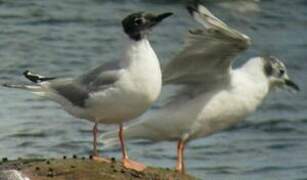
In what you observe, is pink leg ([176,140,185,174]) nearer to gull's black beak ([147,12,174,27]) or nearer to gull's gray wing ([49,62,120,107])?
gull's gray wing ([49,62,120,107])

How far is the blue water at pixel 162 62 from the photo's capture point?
524 inches

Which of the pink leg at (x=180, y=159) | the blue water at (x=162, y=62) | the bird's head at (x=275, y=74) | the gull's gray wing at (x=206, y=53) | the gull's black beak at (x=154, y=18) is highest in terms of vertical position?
the gull's black beak at (x=154, y=18)

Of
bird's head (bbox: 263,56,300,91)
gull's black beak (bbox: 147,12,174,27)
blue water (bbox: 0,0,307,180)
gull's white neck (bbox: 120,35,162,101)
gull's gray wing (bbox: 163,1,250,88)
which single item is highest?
gull's black beak (bbox: 147,12,174,27)

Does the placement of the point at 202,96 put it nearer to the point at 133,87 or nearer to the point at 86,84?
the point at 86,84

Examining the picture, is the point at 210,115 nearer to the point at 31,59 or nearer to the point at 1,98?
the point at 1,98

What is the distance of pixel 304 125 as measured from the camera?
49.2ft

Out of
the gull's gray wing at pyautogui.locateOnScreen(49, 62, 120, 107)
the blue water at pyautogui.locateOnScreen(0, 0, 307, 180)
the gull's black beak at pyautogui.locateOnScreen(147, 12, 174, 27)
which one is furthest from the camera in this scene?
the blue water at pyautogui.locateOnScreen(0, 0, 307, 180)

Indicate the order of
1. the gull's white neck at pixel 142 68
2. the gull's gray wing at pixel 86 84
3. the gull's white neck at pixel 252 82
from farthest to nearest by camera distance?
the gull's white neck at pixel 252 82
the gull's gray wing at pixel 86 84
the gull's white neck at pixel 142 68

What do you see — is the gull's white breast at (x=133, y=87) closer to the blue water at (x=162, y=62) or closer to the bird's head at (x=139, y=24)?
the bird's head at (x=139, y=24)

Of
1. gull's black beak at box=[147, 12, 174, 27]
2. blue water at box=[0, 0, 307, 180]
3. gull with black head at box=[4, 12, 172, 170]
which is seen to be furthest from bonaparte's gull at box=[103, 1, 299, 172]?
blue water at box=[0, 0, 307, 180]

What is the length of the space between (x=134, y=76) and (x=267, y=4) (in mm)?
12565

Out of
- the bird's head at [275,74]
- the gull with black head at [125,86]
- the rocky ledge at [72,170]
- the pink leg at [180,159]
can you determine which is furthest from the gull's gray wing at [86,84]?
the bird's head at [275,74]

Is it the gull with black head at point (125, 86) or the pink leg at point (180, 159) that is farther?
the pink leg at point (180, 159)

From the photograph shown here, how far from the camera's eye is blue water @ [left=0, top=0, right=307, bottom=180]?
524 inches
